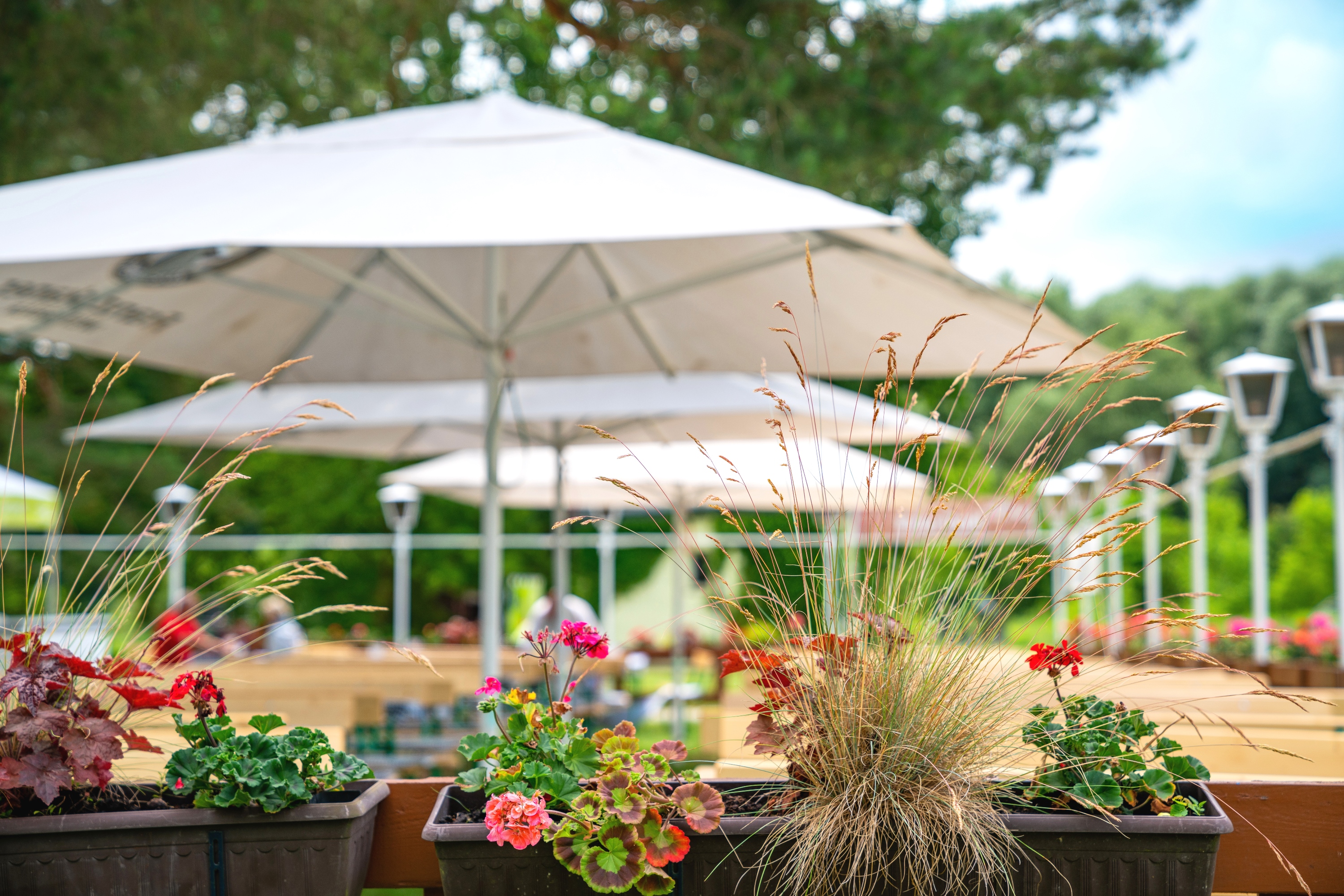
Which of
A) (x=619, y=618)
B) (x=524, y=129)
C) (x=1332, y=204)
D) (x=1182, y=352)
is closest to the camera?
(x=1182, y=352)

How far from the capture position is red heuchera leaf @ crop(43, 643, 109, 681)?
51.5 inches

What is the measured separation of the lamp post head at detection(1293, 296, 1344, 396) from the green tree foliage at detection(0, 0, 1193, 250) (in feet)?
6.31

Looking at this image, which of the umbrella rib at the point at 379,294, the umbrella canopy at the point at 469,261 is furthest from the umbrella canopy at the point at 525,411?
the umbrella rib at the point at 379,294

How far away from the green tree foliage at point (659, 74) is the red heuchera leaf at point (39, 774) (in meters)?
4.16

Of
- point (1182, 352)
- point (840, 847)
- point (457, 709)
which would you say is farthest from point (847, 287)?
point (457, 709)

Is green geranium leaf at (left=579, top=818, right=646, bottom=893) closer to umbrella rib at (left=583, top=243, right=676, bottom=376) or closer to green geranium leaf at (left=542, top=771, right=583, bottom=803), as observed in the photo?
green geranium leaf at (left=542, top=771, right=583, bottom=803)

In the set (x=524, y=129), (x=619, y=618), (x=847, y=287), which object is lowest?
(x=619, y=618)

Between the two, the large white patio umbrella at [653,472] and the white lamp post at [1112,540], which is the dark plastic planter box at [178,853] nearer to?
the white lamp post at [1112,540]

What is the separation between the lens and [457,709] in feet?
17.9

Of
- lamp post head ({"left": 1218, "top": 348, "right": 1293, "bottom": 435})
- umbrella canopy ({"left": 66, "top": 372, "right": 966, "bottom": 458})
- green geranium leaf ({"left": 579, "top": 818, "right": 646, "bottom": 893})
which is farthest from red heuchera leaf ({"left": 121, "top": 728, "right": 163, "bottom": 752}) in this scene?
lamp post head ({"left": 1218, "top": 348, "right": 1293, "bottom": 435})

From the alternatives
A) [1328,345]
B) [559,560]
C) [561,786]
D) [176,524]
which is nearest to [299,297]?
[176,524]

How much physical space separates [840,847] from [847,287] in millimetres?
2196

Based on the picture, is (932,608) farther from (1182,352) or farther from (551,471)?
(551,471)

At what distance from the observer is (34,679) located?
1275 mm
